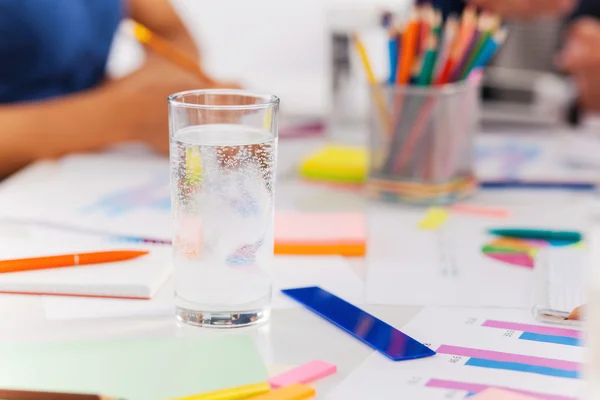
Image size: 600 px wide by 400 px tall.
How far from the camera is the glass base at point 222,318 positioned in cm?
51

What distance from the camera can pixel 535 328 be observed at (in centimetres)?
53

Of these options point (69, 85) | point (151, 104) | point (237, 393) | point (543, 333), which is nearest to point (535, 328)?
point (543, 333)

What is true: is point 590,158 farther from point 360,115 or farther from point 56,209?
point 56,209

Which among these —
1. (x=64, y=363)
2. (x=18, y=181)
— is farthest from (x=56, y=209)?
(x=64, y=363)

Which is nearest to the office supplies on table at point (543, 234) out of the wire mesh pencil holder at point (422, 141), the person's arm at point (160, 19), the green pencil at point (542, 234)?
the green pencil at point (542, 234)

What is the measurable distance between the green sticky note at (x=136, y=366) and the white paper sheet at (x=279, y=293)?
55 mm

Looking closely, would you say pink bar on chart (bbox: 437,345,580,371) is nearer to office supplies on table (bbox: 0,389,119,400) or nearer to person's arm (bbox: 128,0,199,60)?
office supplies on table (bbox: 0,389,119,400)

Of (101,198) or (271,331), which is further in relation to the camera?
(101,198)

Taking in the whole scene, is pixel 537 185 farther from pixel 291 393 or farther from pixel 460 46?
pixel 291 393

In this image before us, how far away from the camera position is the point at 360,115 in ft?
3.83

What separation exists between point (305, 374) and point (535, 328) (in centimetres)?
17

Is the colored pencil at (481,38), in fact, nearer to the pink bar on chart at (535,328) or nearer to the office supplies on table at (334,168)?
the office supplies on table at (334,168)

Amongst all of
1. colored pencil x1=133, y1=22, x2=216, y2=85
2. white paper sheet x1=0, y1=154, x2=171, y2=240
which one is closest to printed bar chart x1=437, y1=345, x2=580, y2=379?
white paper sheet x1=0, y1=154, x2=171, y2=240

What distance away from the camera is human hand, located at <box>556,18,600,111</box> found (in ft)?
4.26
